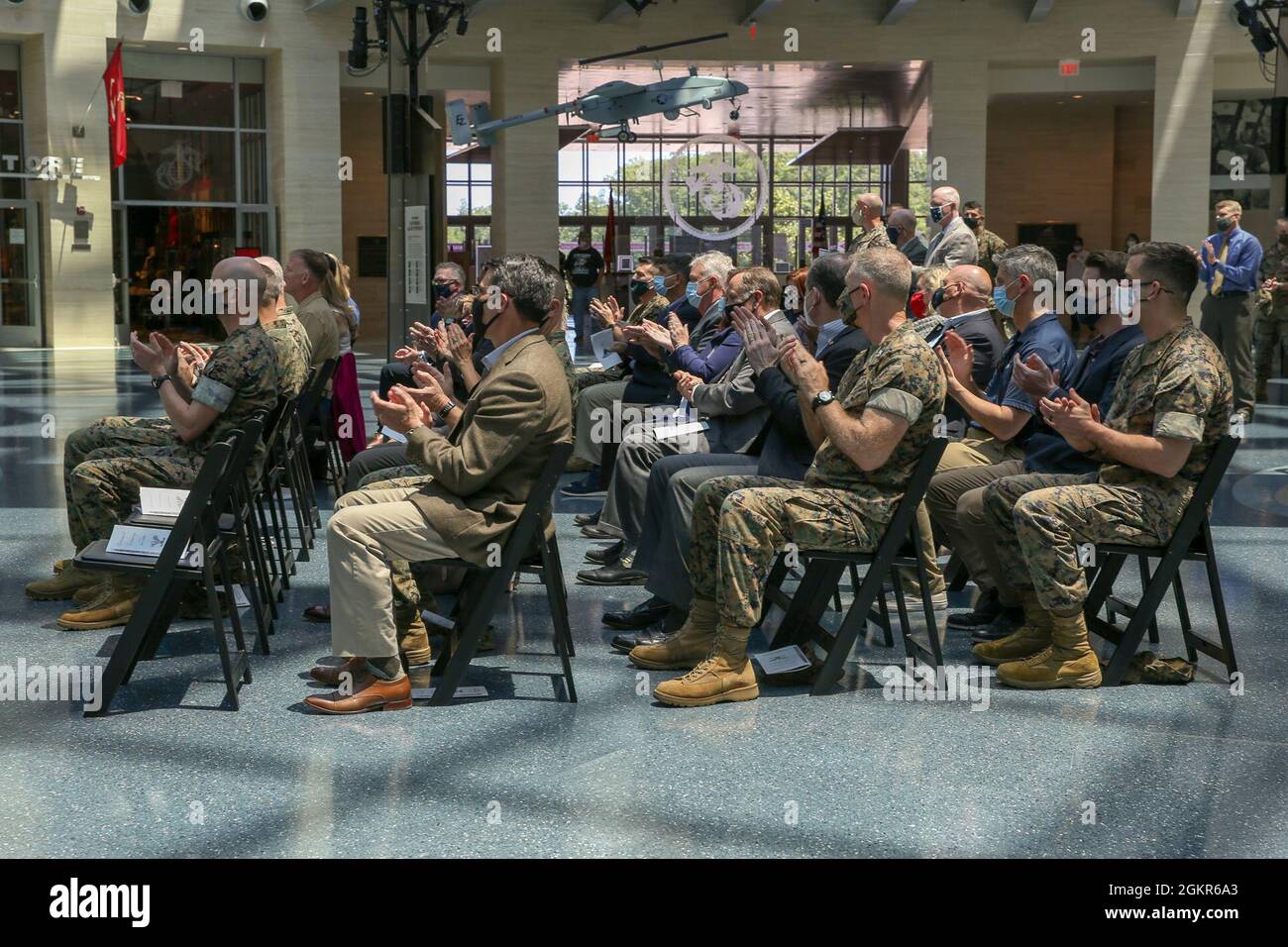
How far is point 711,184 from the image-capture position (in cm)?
3734

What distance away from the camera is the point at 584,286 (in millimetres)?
23172

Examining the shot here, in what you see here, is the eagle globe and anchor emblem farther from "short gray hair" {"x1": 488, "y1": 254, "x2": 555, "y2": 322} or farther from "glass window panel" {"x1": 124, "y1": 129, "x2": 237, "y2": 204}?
"short gray hair" {"x1": 488, "y1": 254, "x2": 555, "y2": 322}

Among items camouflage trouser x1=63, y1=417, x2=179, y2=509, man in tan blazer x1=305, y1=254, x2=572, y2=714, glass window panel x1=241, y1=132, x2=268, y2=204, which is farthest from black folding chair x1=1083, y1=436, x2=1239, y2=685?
glass window panel x1=241, y1=132, x2=268, y2=204

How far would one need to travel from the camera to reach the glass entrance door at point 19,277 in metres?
23.8

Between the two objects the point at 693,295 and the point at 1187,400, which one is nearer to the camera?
the point at 1187,400

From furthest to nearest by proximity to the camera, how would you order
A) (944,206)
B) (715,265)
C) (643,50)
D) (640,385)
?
(643,50)
(944,206)
(640,385)
(715,265)

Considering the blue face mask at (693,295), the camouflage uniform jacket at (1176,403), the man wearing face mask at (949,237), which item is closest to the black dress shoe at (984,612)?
the camouflage uniform jacket at (1176,403)

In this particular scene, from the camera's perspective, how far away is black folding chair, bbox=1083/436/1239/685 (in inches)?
178

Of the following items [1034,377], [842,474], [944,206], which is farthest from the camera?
[944,206]

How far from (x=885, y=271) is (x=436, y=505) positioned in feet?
5.39

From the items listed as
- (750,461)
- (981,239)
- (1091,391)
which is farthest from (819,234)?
(1091,391)

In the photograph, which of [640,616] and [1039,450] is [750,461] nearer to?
[640,616]

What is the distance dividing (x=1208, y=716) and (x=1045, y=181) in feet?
97.6

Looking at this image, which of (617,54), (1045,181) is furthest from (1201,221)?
(617,54)
